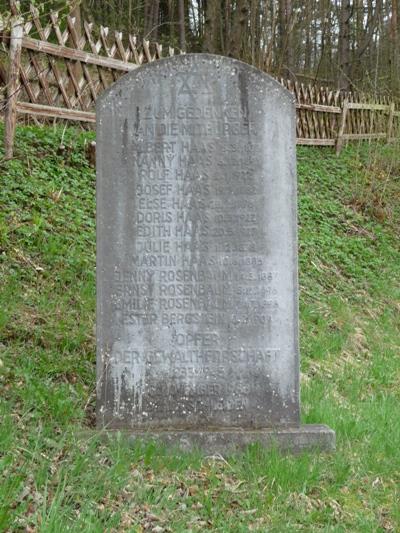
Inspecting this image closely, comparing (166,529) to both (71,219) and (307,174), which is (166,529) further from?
(307,174)

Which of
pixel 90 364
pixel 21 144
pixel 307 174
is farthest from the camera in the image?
pixel 307 174

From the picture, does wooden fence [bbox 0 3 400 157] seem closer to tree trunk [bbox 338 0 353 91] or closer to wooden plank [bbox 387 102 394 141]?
wooden plank [bbox 387 102 394 141]

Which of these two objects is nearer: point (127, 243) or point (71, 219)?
point (127, 243)

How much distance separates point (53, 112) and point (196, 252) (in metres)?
6.73

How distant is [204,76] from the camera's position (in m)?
4.74

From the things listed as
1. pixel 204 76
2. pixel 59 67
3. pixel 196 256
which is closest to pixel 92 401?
pixel 196 256

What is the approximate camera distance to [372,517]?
12.4 feet

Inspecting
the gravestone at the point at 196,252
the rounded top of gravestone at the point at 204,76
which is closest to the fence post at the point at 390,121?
the rounded top of gravestone at the point at 204,76

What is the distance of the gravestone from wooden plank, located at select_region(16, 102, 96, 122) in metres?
5.83

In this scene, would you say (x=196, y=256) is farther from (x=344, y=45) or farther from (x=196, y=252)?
(x=344, y=45)

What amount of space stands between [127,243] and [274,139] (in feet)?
3.88

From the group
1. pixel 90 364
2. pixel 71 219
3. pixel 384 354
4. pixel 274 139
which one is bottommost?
pixel 384 354

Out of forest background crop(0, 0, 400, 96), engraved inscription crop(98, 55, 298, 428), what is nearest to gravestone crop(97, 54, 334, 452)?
engraved inscription crop(98, 55, 298, 428)

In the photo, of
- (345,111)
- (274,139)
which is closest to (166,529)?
(274,139)
